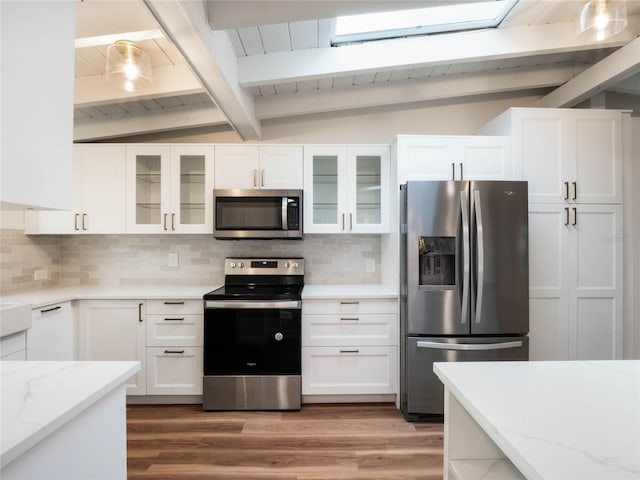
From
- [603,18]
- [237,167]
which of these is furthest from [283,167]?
[603,18]

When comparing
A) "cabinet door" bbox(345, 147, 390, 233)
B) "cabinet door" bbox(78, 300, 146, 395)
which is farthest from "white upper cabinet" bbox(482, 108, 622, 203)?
"cabinet door" bbox(78, 300, 146, 395)

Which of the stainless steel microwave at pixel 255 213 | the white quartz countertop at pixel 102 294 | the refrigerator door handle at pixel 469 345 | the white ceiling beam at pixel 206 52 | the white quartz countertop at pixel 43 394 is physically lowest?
the refrigerator door handle at pixel 469 345

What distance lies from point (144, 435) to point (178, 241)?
1.60m

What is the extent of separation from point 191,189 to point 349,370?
201cm

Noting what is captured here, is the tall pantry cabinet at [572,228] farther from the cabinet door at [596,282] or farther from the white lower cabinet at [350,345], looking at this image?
the white lower cabinet at [350,345]

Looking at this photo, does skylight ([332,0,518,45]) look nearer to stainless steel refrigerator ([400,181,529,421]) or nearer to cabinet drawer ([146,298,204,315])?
stainless steel refrigerator ([400,181,529,421])

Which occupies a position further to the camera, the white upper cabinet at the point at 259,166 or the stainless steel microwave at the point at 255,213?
the white upper cabinet at the point at 259,166

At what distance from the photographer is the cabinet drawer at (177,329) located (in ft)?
8.51

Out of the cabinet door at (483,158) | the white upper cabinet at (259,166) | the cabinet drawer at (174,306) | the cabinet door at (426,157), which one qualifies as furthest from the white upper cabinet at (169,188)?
the cabinet door at (483,158)

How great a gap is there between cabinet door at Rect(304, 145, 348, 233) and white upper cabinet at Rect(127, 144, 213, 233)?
840 millimetres

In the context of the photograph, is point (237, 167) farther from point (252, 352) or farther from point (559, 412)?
point (559, 412)

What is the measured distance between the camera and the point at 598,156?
102 inches

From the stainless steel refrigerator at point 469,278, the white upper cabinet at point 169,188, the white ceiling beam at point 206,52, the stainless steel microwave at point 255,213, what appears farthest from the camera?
the white upper cabinet at point 169,188

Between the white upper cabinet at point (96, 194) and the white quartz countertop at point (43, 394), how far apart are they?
7.14ft
